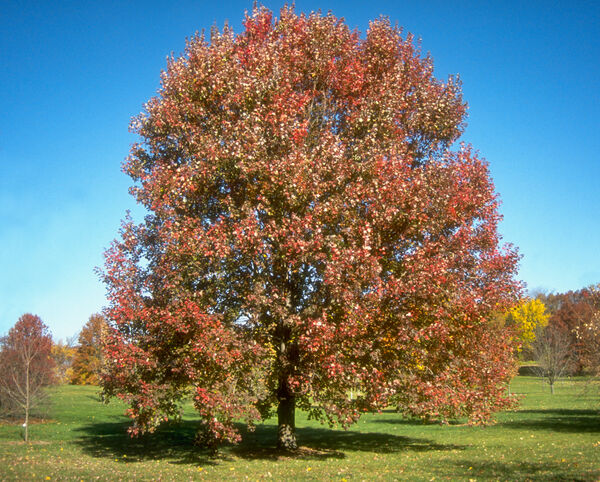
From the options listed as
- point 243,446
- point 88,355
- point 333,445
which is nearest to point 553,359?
point 333,445

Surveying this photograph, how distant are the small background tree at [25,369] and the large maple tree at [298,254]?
1085 cm

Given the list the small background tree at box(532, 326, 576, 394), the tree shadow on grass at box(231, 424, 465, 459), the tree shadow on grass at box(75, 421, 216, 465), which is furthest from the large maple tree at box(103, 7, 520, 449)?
the small background tree at box(532, 326, 576, 394)

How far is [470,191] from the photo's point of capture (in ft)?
56.4

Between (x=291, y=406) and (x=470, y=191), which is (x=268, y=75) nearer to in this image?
(x=470, y=191)

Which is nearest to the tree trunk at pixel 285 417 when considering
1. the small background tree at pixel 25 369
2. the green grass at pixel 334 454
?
the green grass at pixel 334 454

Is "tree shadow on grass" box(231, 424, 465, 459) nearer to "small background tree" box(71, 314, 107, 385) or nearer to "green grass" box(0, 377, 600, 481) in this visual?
"green grass" box(0, 377, 600, 481)

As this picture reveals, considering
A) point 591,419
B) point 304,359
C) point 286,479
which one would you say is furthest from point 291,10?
point 591,419

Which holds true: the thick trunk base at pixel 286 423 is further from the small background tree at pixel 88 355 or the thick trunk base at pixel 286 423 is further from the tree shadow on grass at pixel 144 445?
the small background tree at pixel 88 355

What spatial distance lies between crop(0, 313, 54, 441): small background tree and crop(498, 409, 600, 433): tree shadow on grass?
26772mm

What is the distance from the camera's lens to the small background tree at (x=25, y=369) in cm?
→ 2442

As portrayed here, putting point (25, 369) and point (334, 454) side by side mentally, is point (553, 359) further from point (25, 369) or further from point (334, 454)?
point (25, 369)

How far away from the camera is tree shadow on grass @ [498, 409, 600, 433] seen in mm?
25472

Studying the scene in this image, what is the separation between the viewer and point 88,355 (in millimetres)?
82062

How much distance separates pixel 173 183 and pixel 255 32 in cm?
807
